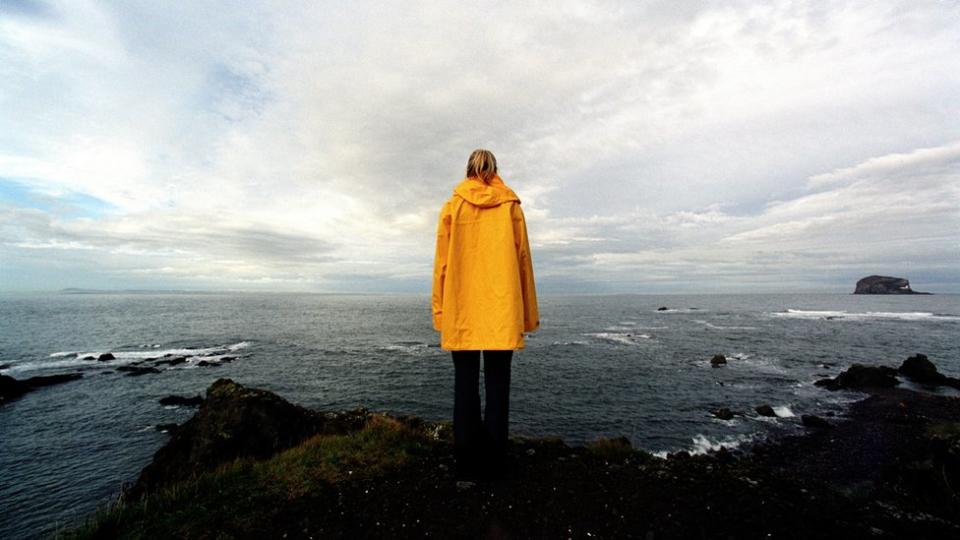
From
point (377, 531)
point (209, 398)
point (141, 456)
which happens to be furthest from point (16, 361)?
point (377, 531)

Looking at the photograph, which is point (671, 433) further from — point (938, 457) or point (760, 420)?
point (938, 457)

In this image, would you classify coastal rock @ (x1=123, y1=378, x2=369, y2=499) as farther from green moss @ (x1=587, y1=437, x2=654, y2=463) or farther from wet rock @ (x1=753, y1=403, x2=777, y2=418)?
wet rock @ (x1=753, y1=403, x2=777, y2=418)

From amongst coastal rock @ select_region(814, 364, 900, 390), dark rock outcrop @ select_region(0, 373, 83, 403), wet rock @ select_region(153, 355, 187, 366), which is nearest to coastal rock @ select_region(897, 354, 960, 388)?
coastal rock @ select_region(814, 364, 900, 390)

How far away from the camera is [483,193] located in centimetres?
493

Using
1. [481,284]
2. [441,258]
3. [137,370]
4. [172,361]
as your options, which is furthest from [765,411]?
[172,361]

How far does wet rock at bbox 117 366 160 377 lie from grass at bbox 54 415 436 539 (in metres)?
39.2

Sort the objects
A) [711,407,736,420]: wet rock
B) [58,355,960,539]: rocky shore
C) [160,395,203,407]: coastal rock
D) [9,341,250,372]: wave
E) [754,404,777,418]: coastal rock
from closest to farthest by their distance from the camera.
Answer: [58,355,960,539]: rocky shore
[711,407,736,420]: wet rock
[754,404,777,418]: coastal rock
[160,395,203,407]: coastal rock
[9,341,250,372]: wave

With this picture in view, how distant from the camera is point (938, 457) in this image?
9.84 m

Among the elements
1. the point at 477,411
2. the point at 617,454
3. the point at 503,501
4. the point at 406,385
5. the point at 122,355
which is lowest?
the point at 406,385

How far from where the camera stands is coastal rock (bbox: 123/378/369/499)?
1093 centimetres

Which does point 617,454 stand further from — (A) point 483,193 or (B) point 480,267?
(A) point 483,193

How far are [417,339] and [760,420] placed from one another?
43.1 m

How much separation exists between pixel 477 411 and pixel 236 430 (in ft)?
32.6

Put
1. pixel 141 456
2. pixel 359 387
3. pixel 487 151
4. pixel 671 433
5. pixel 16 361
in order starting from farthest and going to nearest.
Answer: pixel 16 361, pixel 359 387, pixel 671 433, pixel 141 456, pixel 487 151
